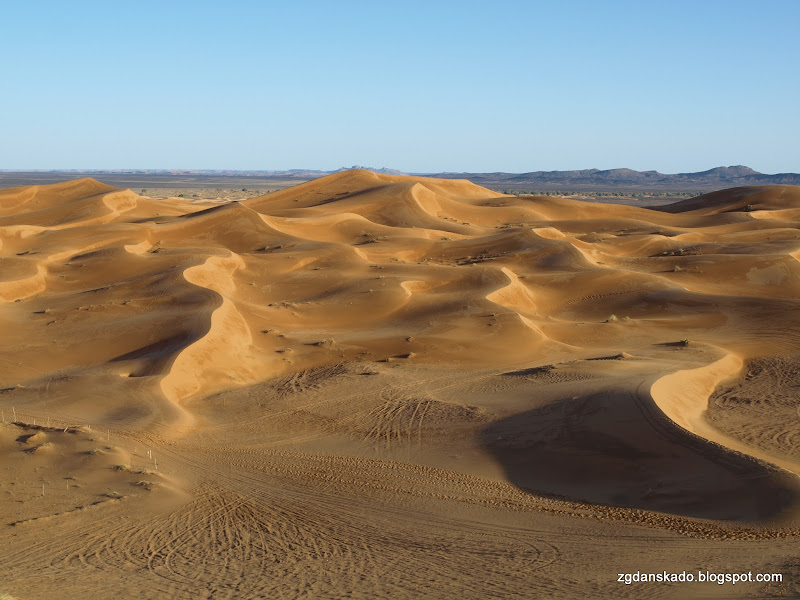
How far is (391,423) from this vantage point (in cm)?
1522

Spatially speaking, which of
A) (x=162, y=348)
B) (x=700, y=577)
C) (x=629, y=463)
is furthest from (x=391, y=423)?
(x=700, y=577)

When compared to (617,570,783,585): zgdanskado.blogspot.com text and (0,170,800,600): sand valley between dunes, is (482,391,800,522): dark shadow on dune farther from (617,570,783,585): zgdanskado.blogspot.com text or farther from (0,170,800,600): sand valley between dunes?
(617,570,783,585): zgdanskado.blogspot.com text

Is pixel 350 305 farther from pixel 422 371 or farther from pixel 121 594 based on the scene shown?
pixel 121 594

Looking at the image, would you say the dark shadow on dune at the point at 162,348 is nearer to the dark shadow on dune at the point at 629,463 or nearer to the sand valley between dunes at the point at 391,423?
the sand valley between dunes at the point at 391,423

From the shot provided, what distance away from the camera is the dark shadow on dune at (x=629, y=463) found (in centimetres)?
1071

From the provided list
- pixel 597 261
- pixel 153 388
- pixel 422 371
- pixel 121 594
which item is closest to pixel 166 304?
pixel 153 388

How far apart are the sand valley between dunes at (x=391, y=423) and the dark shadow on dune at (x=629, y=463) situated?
5 centimetres

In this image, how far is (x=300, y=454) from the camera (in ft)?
44.8

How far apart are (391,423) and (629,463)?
15.4ft

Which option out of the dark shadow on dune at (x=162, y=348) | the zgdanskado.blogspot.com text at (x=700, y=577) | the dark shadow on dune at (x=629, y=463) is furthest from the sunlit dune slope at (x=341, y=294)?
the zgdanskado.blogspot.com text at (x=700, y=577)

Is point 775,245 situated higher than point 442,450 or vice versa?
point 775,245

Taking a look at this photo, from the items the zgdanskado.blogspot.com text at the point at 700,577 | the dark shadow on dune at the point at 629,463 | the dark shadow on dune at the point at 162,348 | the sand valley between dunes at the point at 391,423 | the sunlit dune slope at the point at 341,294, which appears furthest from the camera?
the sunlit dune slope at the point at 341,294

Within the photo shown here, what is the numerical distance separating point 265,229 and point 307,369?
63.4 feet

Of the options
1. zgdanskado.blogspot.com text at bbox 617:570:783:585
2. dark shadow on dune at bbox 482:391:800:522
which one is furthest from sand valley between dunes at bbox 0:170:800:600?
zgdanskado.blogspot.com text at bbox 617:570:783:585
